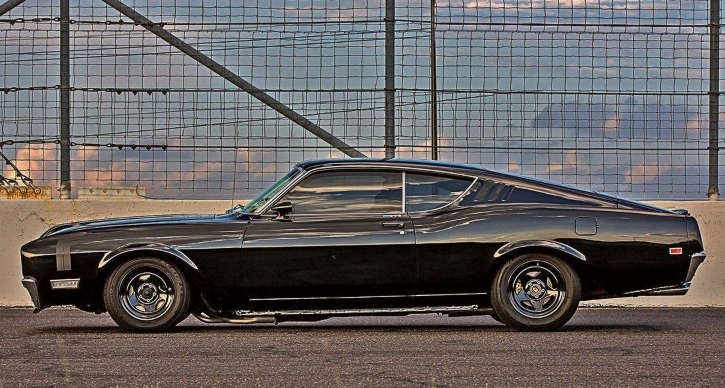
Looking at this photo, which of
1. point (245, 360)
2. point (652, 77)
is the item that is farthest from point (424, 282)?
point (652, 77)

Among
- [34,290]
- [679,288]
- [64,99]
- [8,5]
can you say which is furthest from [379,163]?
[8,5]

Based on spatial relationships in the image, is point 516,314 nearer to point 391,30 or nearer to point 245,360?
point 245,360

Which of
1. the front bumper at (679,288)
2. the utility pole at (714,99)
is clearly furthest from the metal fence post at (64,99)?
the utility pole at (714,99)

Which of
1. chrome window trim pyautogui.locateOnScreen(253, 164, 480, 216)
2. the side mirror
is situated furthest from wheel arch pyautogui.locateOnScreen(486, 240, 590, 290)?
the side mirror

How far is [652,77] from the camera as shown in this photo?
12.0 m

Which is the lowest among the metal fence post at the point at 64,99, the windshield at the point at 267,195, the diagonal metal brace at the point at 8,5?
the windshield at the point at 267,195

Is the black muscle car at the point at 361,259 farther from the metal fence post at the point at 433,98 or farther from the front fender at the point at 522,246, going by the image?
the metal fence post at the point at 433,98

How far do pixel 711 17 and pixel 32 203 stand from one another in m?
6.69

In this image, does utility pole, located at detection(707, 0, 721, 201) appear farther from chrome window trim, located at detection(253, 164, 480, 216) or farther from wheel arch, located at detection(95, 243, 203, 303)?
wheel arch, located at detection(95, 243, 203, 303)

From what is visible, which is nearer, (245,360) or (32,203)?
(245,360)

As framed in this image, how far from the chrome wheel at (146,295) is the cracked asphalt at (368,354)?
0.64 ft

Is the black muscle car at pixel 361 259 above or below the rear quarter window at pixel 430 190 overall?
below

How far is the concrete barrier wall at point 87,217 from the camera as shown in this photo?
11.8 m

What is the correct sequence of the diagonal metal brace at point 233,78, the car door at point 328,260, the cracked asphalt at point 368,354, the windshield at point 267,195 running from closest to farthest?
the cracked asphalt at point 368,354, the car door at point 328,260, the windshield at point 267,195, the diagonal metal brace at point 233,78
